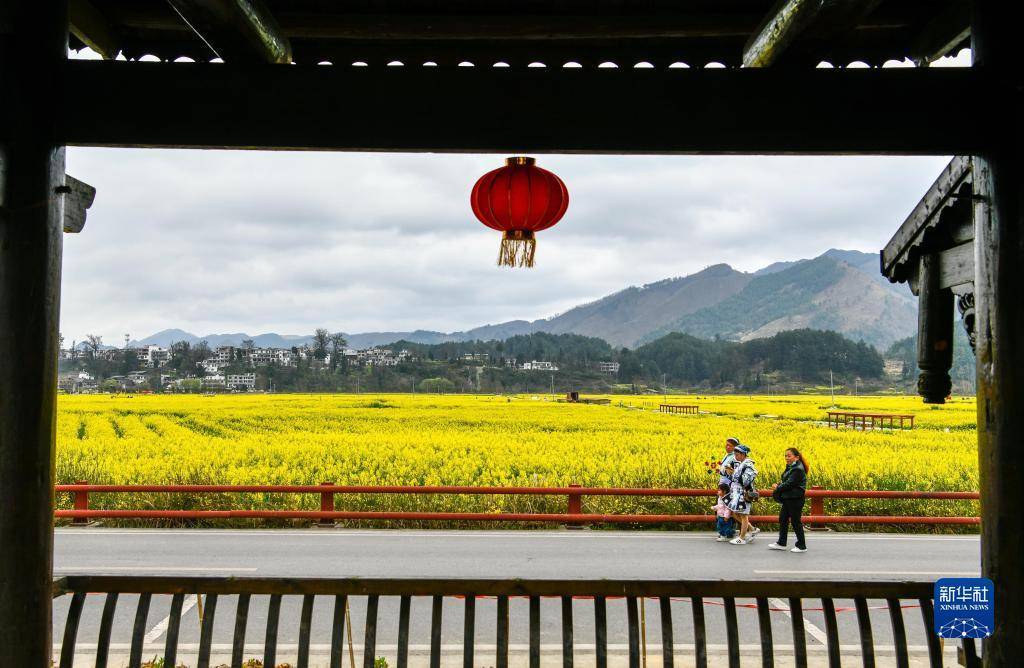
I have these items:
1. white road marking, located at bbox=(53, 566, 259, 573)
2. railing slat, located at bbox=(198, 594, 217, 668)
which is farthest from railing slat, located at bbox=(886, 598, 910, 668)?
white road marking, located at bbox=(53, 566, 259, 573)

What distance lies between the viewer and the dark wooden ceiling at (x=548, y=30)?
10.7 ft

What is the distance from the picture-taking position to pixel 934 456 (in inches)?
635

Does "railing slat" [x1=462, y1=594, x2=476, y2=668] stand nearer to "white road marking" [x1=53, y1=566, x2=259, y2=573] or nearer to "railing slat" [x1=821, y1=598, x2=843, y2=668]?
"railing slat" [x1=821, y1=598, x2=843, y2=668]

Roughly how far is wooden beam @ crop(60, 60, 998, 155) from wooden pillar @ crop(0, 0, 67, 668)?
0.23 meters

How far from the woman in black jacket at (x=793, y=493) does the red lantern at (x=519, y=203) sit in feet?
20.4

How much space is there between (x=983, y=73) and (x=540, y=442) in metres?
16.8

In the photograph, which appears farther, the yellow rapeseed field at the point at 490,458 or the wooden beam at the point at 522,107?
the yellow rapeseed field at the point at 490,458

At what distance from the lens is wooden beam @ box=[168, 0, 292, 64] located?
8.84 feet

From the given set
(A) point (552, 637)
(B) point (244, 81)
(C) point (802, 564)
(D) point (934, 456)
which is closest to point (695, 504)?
(C) point (802, 564)

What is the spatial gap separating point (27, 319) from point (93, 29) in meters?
1.51

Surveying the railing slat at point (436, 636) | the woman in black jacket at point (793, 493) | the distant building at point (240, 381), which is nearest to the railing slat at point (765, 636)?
the railing slat at point (436, 636)

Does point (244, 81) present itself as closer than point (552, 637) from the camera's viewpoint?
Yes

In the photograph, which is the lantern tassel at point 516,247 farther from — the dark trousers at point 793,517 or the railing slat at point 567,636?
the dark trousers at point 793,517

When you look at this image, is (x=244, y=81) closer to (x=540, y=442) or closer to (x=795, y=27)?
(x=795, y=27)
